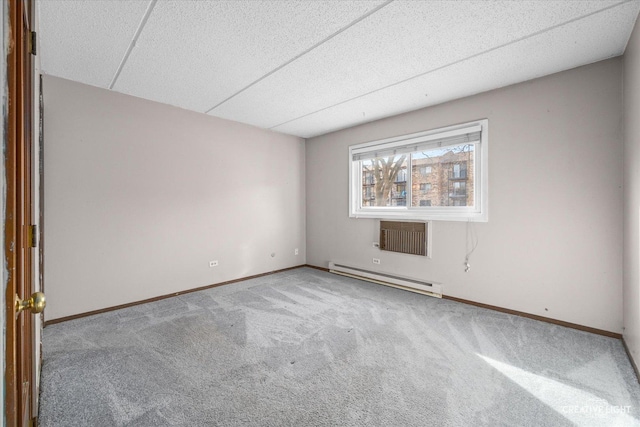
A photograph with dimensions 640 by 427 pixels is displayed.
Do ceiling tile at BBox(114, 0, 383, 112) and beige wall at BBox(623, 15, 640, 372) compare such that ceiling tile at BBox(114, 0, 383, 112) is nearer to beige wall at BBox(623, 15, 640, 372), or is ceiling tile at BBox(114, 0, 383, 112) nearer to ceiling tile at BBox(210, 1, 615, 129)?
ceiling tile at BBox(210, 1, 615, 129)

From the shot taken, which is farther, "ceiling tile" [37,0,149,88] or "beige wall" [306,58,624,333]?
"beige wall" [306,58,624,333]

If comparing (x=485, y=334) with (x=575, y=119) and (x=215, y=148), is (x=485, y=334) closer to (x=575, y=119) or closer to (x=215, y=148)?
(x=575, y=119)

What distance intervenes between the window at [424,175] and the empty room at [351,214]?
0.09 feet

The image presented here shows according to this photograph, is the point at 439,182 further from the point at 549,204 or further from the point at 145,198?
the point at 145,198

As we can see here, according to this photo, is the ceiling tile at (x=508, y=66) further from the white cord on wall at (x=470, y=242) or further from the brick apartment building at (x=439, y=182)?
the white cord on wall at (x=470, y=242)

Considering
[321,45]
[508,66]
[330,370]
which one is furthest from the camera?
[508,66]

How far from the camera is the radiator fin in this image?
11.9 feet

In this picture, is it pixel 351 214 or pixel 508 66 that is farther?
pixel 351 214

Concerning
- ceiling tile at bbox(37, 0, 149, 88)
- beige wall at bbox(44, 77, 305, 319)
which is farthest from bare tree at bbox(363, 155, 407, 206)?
ceiling tile at bbox(37, 0, 149, 88)

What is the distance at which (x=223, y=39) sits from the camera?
6.90 ft

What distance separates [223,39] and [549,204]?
3.24 metres

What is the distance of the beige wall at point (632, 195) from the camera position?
1.92 meters

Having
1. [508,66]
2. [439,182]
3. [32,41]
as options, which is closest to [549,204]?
[439,182]

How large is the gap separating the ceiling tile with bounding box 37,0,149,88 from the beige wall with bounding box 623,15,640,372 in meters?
3.35
